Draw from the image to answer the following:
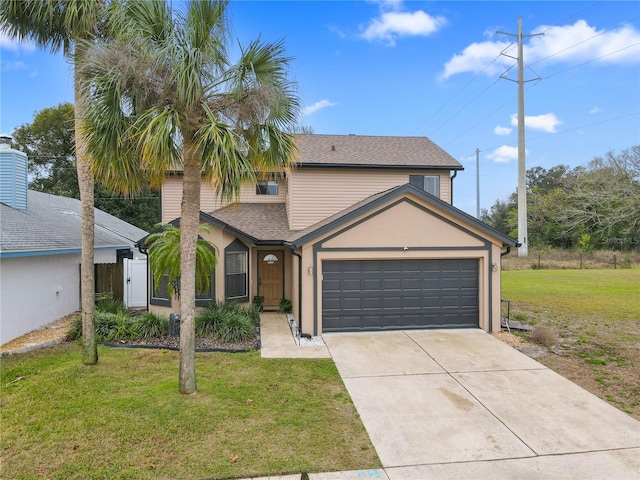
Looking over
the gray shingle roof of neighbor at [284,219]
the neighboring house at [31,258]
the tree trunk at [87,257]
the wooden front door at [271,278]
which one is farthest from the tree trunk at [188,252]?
the wooden front door at [271,278]

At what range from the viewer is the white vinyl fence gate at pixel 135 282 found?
1366 cm

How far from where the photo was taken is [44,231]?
38.5 ft

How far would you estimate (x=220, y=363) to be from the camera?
26.3 ft

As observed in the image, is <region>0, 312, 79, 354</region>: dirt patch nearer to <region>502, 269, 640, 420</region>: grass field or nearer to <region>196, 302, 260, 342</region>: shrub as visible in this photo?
<region>196, 302, 260, 342</region>: shrub

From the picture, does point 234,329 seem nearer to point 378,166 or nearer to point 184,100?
point 184,100

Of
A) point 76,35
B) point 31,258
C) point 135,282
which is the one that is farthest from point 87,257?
point 135,282

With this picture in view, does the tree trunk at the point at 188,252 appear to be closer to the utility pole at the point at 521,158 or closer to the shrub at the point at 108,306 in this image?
the shrub at the point at 108,306

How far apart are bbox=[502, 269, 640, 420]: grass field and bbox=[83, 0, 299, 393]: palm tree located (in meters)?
7.72

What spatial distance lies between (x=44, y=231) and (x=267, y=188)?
7782 millimetres

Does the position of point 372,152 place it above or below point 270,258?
above

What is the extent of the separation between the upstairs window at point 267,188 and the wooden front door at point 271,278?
3.02 meters

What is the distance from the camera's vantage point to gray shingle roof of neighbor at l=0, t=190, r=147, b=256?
9758 mm

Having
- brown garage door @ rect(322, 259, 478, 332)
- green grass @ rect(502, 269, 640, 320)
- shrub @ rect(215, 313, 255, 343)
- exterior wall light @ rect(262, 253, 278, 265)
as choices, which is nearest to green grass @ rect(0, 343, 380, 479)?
shrub @ rect(215, 313, 255, 343)

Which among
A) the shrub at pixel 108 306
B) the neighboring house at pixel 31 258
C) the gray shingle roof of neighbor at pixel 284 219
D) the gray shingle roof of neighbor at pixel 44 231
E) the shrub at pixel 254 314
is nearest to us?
the neighboring house at pixel 31 258
